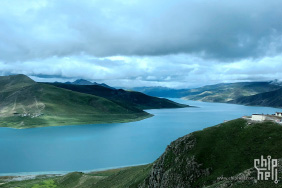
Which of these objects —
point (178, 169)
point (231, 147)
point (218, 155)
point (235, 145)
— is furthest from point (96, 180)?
point (235, 145)

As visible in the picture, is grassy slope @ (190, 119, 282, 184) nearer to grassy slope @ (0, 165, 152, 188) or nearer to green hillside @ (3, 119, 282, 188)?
green hillside @ (3, 119, 282, 188)

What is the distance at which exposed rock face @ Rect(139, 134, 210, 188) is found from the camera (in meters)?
55.5

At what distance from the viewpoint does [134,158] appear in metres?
164

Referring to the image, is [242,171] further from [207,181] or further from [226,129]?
[226,129]

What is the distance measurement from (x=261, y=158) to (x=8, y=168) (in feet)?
499

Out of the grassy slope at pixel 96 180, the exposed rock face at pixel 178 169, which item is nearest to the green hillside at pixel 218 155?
the exposed rock face at pixel 178 169

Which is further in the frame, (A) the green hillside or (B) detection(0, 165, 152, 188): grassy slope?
(B) detection(0, 165, 152, 188): grassy slope

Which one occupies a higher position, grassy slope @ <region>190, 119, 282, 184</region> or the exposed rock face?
grassy slope @ <region>190, 119, 282, 184</region>

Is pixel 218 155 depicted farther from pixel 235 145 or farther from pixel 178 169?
pixel 178 169

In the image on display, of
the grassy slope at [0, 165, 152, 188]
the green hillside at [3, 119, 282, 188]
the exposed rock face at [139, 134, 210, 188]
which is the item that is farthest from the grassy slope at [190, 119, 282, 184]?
the grassy slope at [0, 165, 152, 188]

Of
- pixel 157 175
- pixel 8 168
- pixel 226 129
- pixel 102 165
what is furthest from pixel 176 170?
pixel 8 168

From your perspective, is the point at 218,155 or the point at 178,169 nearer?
the point at 218,155

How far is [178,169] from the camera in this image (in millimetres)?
58688

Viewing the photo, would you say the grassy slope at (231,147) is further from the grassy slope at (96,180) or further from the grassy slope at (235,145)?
the grassy slope at (96,180)
